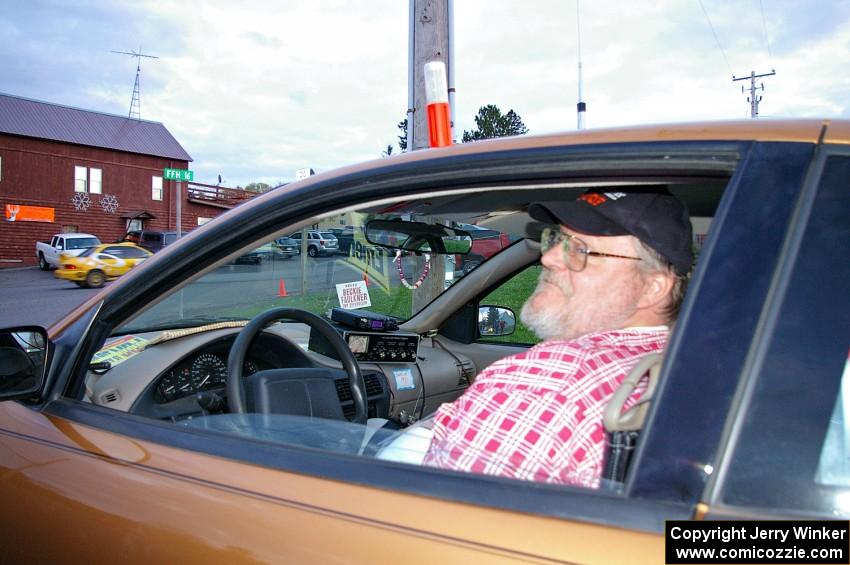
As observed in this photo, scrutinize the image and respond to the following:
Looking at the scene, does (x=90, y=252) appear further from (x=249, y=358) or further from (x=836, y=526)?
(x=836, y=526)

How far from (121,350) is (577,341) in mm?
1532

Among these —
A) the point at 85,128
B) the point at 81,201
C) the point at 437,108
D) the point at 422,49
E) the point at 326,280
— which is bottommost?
the point at 326,280

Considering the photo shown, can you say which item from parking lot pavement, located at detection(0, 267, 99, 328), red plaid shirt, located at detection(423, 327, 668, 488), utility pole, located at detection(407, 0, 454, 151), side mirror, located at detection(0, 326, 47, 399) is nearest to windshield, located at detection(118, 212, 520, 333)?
side mirror, located at detection(0, 326, 47, 399)

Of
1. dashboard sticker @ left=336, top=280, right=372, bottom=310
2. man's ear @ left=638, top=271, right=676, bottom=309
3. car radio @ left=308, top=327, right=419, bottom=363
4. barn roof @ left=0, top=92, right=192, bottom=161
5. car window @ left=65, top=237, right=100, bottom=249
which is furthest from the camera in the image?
barn roof @ left=0, top=92, right=192, bottom=161

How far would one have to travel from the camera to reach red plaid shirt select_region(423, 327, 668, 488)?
1.24 meters

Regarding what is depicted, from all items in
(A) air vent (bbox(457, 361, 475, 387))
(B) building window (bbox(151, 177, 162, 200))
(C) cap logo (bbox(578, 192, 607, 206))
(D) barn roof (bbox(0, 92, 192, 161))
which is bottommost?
(A) air vent (bbox(457, 361, 475, 387))

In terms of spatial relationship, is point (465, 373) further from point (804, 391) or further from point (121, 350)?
point (804, 391)

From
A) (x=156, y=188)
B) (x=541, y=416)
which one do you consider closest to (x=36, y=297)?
(x=156, y=188)

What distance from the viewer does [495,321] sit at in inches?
151

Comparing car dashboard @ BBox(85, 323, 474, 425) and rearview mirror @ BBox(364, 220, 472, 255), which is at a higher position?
rearview mirror @ BBox(364, 220, 472, 255)

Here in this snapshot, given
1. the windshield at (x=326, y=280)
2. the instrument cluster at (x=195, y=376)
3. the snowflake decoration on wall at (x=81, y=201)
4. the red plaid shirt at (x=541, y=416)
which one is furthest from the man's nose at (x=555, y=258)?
the snowflake decoration on wall at (x=81, y=201)

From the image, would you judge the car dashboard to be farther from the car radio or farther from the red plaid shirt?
the red plaid shirt

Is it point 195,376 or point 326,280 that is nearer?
point 195,376

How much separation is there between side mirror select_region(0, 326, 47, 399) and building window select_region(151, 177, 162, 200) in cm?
4120
